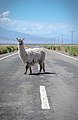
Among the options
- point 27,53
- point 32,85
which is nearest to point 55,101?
point 32,85

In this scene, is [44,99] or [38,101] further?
[44,99]

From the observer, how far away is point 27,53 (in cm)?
1547

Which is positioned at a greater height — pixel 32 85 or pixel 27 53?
pixel 27 53

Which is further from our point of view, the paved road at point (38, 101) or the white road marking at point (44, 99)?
the white road marking at point (44, 99)

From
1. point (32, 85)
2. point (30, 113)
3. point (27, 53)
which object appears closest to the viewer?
point (30, 113)

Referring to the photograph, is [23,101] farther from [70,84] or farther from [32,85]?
[70,84]

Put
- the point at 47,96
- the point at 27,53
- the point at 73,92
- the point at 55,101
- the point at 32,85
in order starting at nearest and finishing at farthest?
the point at 55,101 < the point at 47,96 < the point at 73,92 < the point at 32,85 < the point at 27,53

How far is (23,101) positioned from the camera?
27.6ft

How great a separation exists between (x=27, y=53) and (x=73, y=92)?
19.4ft

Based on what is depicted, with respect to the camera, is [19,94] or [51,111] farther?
[19,94]

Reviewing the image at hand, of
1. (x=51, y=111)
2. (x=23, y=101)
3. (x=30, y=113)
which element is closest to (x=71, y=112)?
(x=51, y=111)

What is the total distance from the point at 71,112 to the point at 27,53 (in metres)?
8.56

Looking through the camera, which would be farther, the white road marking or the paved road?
the white road marking

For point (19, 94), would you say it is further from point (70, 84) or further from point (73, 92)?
point (70, 84)
